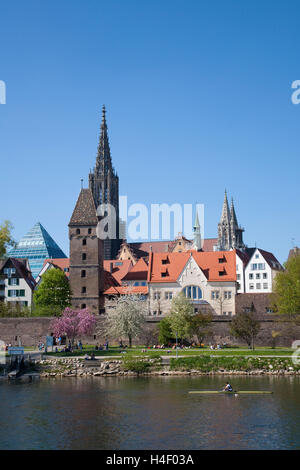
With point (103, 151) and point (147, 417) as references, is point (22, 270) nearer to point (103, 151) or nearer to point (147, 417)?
point (103, 151)

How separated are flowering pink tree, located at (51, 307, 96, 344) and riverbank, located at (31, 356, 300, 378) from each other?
18.4m

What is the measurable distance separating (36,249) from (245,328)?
4665 inches

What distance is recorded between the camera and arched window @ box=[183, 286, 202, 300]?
321ft

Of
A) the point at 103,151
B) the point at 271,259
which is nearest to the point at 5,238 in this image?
the point at 271,259

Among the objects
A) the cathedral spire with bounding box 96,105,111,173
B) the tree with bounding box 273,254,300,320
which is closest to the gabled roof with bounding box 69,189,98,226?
the tree with bounding box 273,254,300,320

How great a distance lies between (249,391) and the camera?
51938 mm

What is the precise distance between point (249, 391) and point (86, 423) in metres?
17.2

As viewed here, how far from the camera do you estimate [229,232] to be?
19462cm

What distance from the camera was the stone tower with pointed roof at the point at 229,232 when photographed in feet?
634

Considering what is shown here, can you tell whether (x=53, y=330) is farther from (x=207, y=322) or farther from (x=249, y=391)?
(x=249, y=391)

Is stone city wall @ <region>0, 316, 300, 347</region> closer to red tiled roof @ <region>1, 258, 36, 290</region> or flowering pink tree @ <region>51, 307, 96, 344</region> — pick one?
flowering pink tree @ <region>51, 307, 96, 344</region>

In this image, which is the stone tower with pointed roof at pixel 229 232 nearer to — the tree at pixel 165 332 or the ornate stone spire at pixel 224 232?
the ornate stone spire at pixel 224 232

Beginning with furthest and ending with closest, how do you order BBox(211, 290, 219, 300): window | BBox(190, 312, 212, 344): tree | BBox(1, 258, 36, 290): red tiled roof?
BBox(1, 258, 36, 290): red tiled roof < BBox(211, 290, 219, 300): window < BBox(190, 312, 212, 344): tree

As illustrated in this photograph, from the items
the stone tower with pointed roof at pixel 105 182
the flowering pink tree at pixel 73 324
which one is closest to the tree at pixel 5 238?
the flowering pink tree at pixel 73 324
